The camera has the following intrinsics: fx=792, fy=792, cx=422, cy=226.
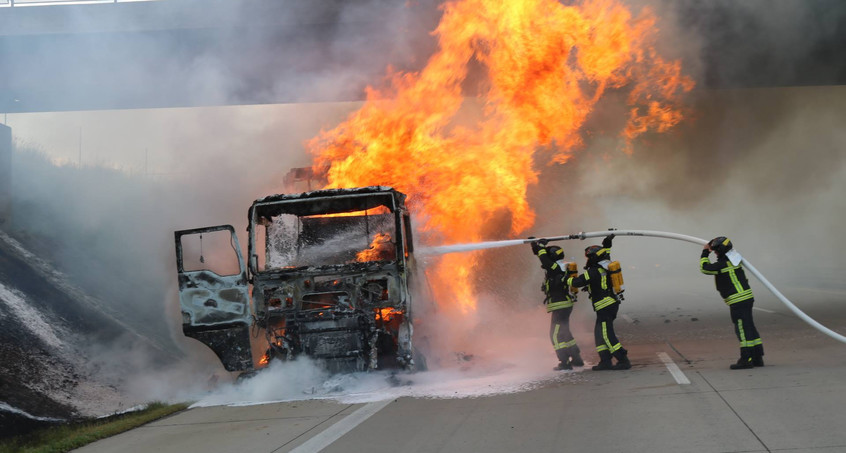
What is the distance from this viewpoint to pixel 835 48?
16266 millimetres

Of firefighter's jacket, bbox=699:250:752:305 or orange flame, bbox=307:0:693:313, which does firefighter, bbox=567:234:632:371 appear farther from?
orange flame, bbox=307:0:693:313

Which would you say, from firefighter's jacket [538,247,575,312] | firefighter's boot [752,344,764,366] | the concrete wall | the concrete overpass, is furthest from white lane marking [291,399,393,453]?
the concrete wall

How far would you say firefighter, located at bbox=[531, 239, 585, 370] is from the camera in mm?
11219

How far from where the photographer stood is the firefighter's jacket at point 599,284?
10867 mm

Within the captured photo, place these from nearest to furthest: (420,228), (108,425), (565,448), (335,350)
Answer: (565,448), (108,425), (335,350), (420,228)

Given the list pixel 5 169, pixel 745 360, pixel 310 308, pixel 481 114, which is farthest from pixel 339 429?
pixel 5 169

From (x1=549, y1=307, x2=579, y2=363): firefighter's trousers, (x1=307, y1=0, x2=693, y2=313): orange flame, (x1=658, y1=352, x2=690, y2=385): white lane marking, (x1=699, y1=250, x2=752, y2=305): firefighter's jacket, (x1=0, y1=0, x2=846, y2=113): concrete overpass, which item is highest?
(x1=0, y1=0, x2=846, y2=113): concrete overpass

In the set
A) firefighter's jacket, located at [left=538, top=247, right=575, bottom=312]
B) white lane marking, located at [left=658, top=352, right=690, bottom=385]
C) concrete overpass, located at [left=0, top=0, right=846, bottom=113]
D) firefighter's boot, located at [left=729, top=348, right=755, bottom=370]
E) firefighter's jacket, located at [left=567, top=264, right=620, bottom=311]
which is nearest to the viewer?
white lane marking, located at [left=658, top=352, right=690, bottom=385]

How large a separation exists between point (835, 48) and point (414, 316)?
36.3 feet

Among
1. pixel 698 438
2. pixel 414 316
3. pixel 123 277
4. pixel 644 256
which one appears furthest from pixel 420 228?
pixel 644 256

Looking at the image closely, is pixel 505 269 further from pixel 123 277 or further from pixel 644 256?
pixel 644 256

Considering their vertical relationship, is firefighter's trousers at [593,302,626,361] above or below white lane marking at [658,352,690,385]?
above

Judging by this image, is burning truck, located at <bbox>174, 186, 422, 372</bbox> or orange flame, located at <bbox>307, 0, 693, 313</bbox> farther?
orange flame, located at <bbox>307, 0, 693, 313</bbox>

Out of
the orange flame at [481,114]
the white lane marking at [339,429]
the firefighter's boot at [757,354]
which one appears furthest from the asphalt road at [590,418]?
the orange flame at [481,114]
